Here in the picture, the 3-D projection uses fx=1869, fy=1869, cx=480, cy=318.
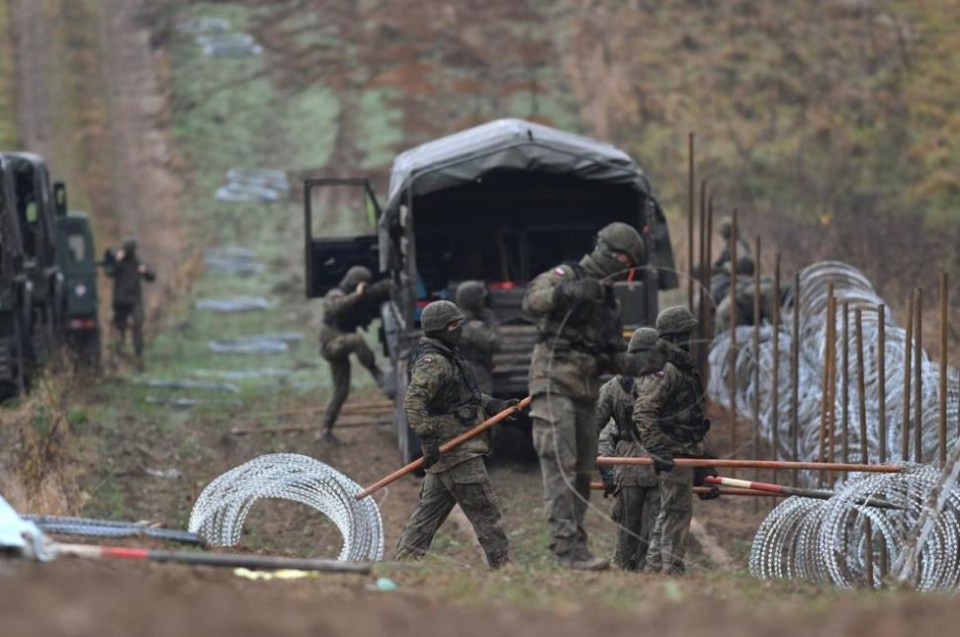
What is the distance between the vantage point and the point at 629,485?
12203 millimetres

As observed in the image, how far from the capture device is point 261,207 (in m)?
34.0

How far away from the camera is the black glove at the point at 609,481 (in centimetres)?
1230

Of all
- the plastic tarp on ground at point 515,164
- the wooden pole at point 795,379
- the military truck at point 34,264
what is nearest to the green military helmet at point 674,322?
the wooden pole at point 795,379

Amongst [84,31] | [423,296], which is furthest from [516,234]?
[84,31]

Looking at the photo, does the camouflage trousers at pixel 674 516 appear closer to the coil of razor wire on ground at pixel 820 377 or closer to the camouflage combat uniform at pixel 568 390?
the camouflage combat uniform at pixel 568 390

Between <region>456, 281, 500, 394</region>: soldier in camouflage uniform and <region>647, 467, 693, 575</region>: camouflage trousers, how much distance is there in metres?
4.72

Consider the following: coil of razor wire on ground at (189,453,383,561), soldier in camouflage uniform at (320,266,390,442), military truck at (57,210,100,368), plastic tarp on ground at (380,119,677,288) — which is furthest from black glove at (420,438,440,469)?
military truck at (57,210,100,368)

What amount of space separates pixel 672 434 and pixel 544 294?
142cm

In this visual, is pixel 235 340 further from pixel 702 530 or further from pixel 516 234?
pixel 702 530

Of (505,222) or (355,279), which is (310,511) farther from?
(505,222)

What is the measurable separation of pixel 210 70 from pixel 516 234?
22925mm

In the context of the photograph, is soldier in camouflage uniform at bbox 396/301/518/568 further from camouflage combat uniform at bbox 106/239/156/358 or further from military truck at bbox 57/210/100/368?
camouflage combat uniform at bbox 106/239/156/358

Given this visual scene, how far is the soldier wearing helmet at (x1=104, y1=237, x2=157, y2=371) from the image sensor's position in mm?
26062

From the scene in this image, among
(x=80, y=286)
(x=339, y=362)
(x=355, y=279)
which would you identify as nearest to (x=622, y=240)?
(x=355, y=279)
